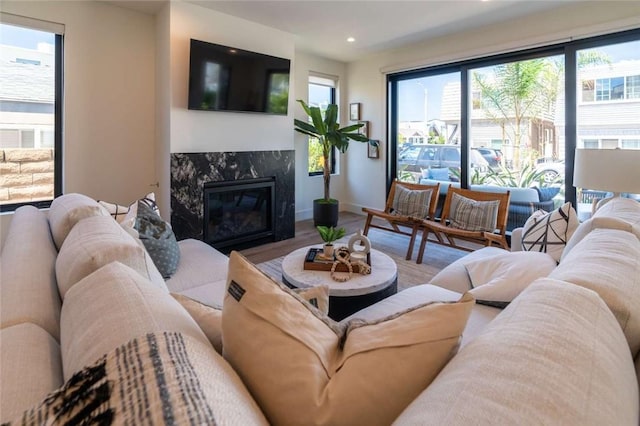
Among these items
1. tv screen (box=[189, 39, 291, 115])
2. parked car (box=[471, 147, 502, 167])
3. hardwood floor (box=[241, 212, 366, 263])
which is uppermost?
tv screen (box=[189, 39, 291, 115])

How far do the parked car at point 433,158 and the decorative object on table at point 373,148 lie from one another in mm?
364

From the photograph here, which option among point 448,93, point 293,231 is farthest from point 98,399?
point 448,93

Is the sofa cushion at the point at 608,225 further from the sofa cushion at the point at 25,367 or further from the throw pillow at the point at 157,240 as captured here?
the throw pillow at the point at 157,240

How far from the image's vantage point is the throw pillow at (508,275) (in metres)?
1.55

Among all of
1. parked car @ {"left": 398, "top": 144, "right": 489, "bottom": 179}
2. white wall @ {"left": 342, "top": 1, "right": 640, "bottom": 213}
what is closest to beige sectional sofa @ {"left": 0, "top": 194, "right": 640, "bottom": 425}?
white wall @ {"left": 342, "top": 1, "right": 640, "bottom": 213}

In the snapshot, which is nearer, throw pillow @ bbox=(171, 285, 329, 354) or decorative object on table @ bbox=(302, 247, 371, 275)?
throw pillow @ bbox=(171, 285, 329, 354)

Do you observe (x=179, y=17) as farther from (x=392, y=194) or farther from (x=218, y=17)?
(x=392, y=194)

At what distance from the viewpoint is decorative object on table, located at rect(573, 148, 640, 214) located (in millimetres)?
2260

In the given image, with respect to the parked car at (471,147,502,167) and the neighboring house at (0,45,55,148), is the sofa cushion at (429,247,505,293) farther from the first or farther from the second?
the neighboring house at (0,45,55,148)

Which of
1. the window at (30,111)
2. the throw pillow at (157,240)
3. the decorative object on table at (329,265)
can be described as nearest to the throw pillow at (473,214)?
the decorative object on table at (329,265)

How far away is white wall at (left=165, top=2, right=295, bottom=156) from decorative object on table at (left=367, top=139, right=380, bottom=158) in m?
1.76

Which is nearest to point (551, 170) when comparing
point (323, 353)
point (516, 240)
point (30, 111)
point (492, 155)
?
point (492, 155)

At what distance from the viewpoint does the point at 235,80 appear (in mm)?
3844

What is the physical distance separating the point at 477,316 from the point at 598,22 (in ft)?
12.1
